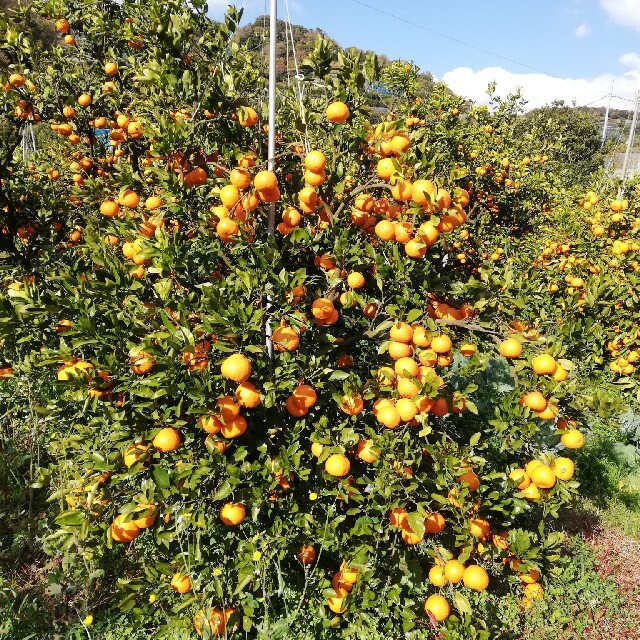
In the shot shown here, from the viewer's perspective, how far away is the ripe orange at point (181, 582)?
6.84ft

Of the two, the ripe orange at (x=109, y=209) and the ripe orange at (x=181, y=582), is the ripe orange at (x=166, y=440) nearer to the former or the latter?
the ripe orange at (x=181, y=582)

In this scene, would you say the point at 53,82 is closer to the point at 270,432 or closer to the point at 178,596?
the point at 270,432

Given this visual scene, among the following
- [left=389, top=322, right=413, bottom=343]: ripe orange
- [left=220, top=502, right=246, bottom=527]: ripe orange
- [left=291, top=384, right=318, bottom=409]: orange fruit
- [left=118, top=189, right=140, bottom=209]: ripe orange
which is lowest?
[left=220, top=502, right=246, bottom=527]: ripe orange

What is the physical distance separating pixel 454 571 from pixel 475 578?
0.10 m

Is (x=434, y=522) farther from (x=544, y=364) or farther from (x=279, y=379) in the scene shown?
(x=279, y=379)

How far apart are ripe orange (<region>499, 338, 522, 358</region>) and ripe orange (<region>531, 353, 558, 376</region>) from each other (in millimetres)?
79

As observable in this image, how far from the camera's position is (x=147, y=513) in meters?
1.88

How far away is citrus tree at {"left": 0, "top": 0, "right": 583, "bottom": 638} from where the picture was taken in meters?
1.91

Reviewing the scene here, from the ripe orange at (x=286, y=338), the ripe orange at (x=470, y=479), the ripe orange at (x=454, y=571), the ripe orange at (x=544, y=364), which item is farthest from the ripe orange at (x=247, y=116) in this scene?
the ripe orange at (x=454, y=571)

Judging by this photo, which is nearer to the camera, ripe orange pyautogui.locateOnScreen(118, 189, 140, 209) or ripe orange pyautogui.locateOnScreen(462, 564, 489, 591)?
ripe orange pyautogui.locateOnScreen(462, 564, 489, 591)

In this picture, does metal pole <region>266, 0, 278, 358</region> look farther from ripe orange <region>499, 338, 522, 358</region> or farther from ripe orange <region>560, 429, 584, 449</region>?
ripe orange <region>560, 429, 584, 449</region>

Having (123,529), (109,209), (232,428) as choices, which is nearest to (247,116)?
(109,209)

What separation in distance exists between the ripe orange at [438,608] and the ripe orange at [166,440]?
1.42m

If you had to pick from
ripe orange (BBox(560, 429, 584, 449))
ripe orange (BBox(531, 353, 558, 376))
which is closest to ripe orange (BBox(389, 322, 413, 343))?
ripe orange (BBox(531, 353, 558, 376))
